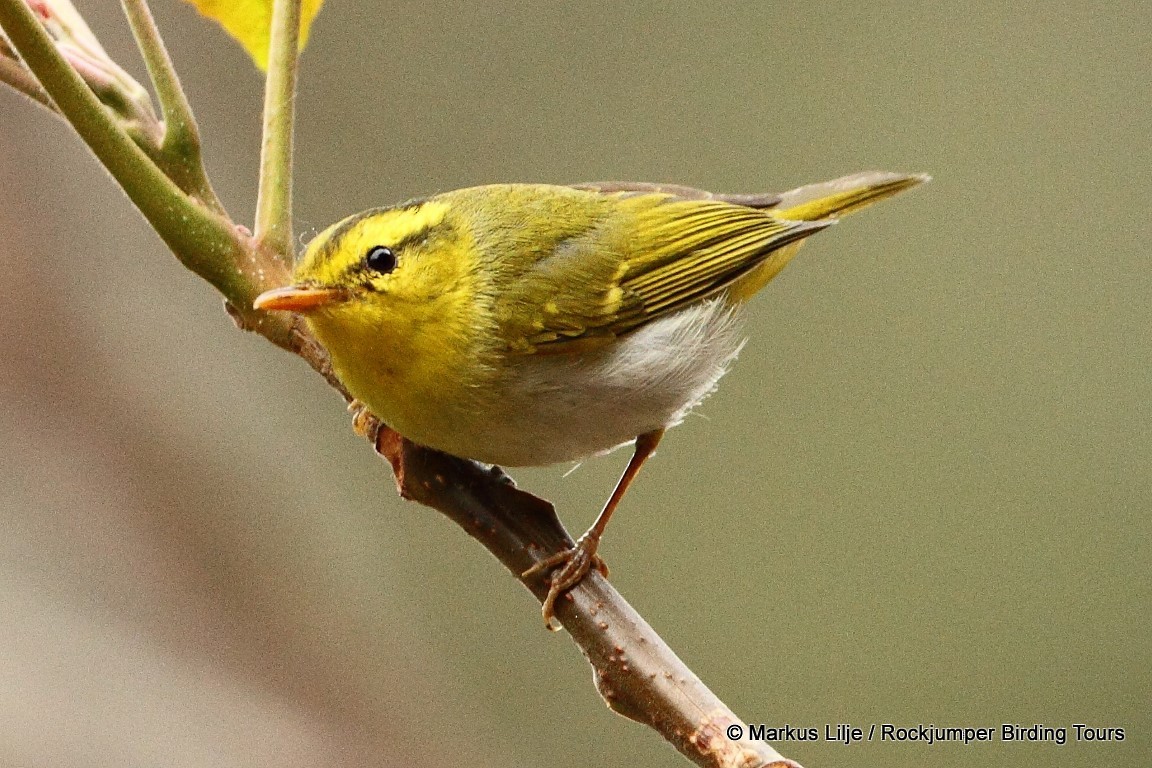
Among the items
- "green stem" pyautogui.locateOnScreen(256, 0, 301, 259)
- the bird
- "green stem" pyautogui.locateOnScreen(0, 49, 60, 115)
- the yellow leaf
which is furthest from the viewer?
the bird

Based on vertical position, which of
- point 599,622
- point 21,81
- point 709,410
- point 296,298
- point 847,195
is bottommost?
point 599,622

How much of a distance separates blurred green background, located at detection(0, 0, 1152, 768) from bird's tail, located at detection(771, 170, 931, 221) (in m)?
1.74

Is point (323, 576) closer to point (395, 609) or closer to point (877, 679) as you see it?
point (395, 609)

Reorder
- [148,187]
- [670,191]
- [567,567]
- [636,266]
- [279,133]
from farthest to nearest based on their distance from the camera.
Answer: [670,191] < [636,266] < [567,567] < [279,133] < [148,187]

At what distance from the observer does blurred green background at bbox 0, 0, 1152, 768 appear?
11.0ft

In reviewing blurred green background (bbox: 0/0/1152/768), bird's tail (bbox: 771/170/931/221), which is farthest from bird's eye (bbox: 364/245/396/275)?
blurred green background (bbox: 0/0/1152/768)

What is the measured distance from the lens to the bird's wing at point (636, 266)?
221 centimetres

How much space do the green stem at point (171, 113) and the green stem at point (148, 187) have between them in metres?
0.04

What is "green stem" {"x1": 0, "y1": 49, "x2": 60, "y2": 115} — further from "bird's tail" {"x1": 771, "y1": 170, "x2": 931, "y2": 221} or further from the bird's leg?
"bird's tail" {"x1": 771, "y1": 170, "x2": 931, "y2": 221}

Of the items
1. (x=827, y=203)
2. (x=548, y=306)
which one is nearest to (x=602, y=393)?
(x=548, y=306)

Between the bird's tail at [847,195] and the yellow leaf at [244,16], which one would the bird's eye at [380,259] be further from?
the bird's tail at [847,195]

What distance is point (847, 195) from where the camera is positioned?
2598mm

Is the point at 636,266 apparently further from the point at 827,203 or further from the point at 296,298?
the point at 296,298

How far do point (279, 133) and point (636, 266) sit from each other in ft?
3.60
